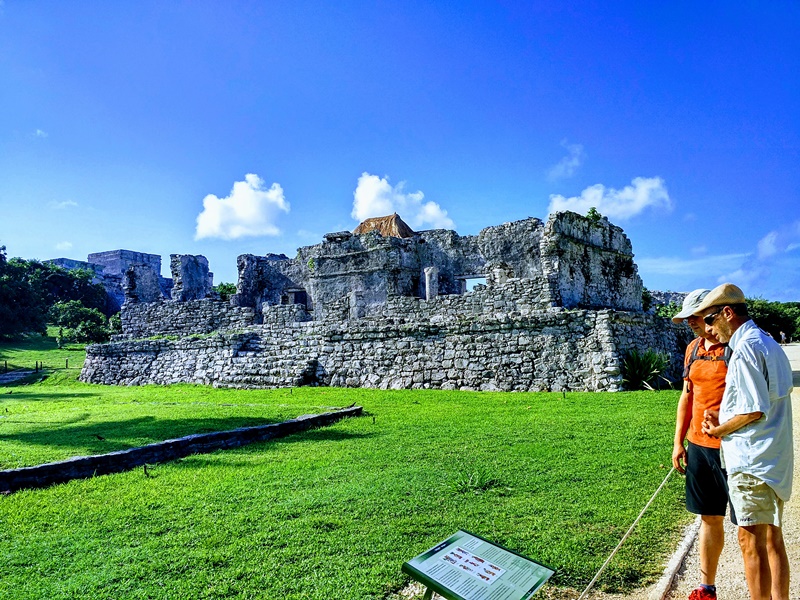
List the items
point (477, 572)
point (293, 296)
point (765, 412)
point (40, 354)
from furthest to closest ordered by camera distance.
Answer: point (293, 296) < point (40, 354) < point (765, 412) < point (477, 572)

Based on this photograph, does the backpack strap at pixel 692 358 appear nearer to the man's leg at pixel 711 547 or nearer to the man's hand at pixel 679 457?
the man's hand at pixel 679 457

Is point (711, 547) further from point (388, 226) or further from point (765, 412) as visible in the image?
point (388, 226)

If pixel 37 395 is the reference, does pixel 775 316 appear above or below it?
above

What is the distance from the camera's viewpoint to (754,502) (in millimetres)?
2432

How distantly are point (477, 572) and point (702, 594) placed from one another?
1398mm

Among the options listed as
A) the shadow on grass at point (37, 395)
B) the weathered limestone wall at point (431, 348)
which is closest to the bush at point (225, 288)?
the weathered limestone wall at point (431, 348)

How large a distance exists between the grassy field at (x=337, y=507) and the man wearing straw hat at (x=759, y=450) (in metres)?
0.71

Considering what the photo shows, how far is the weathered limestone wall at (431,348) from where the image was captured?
10.8m

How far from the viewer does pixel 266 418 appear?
8188 millimetres

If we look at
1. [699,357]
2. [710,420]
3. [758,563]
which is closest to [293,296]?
[699,357]

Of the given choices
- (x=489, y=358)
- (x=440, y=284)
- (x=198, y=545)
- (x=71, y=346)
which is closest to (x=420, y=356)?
(x=489, y=358)

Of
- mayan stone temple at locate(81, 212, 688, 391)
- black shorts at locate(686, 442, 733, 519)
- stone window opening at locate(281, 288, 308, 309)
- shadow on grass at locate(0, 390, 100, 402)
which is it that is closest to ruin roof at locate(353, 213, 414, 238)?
stone window opening at locate(281, 288, 308, 309)

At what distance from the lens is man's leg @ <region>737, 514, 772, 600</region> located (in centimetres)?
247

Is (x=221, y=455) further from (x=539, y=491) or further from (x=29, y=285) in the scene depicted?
(x=29, y=285)
